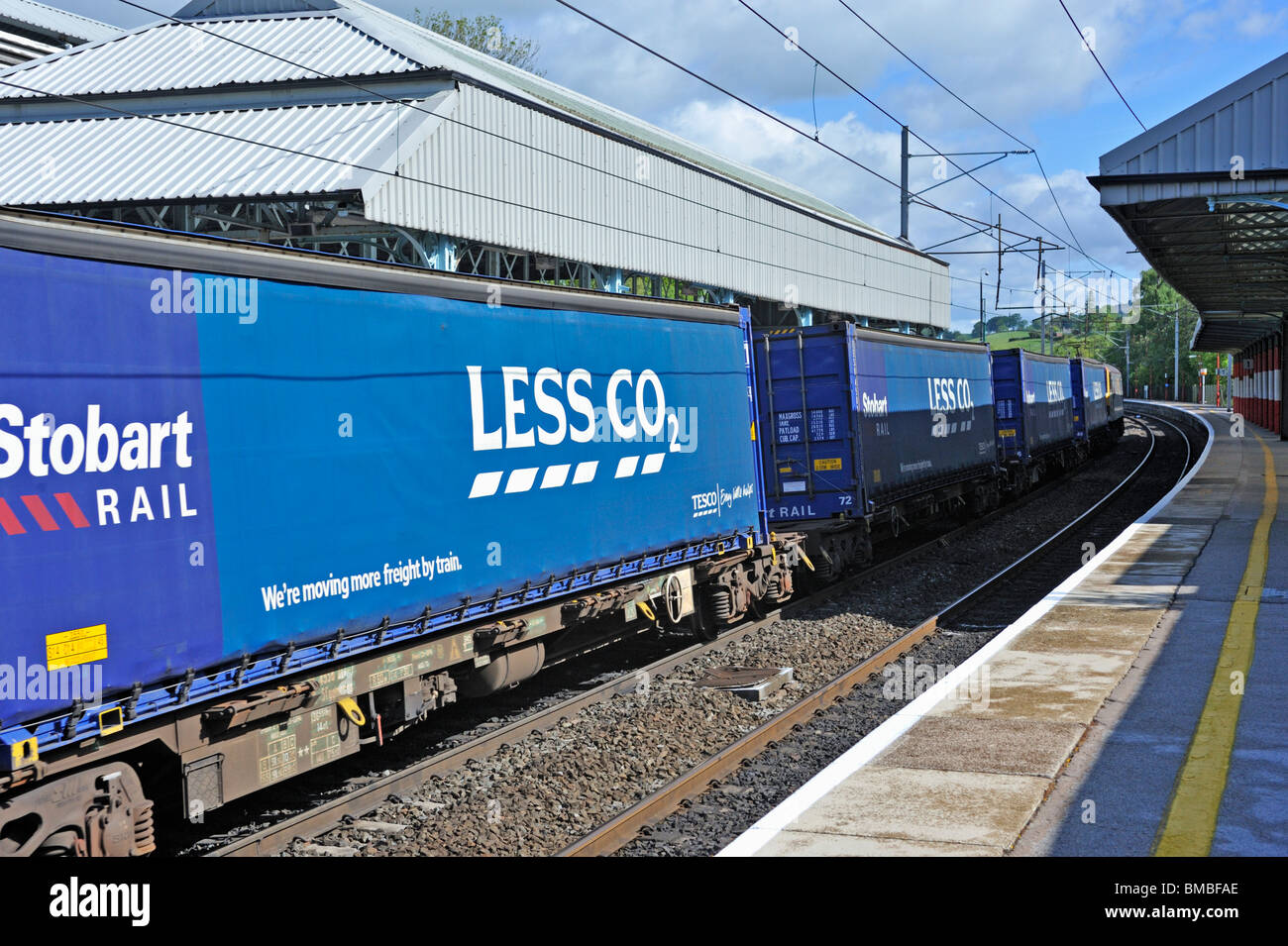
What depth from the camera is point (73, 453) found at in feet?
19.0

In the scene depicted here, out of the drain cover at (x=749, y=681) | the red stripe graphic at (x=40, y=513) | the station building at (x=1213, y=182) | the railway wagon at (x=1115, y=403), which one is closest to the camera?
the red stripe graphic at (x=40, y=513)

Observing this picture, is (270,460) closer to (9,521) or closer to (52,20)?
(9,521)

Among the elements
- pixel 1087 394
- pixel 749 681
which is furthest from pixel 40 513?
pixel 1087 394

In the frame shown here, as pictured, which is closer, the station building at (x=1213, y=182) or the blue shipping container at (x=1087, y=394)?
the station building at (x=1213, y=182)

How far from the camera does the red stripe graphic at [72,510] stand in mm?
5746

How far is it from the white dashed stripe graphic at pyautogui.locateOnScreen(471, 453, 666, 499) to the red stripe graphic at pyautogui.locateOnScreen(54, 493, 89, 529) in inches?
136

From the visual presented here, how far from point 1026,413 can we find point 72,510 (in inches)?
1128

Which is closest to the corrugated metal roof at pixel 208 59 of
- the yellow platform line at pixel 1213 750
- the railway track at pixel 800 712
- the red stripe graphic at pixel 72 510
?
the railway track at pixel 800 712

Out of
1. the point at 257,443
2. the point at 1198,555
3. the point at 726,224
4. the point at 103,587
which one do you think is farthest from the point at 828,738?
the point at 726,224

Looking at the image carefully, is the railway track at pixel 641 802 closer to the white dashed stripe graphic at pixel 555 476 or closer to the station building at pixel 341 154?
the white dashed stripe graphic at pixel 555 476

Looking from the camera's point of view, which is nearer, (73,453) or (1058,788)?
(73,453)

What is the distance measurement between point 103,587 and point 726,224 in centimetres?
3001

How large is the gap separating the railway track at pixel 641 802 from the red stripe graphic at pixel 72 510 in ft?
7.91

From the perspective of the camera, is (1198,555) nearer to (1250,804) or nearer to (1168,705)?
(1168,705)
